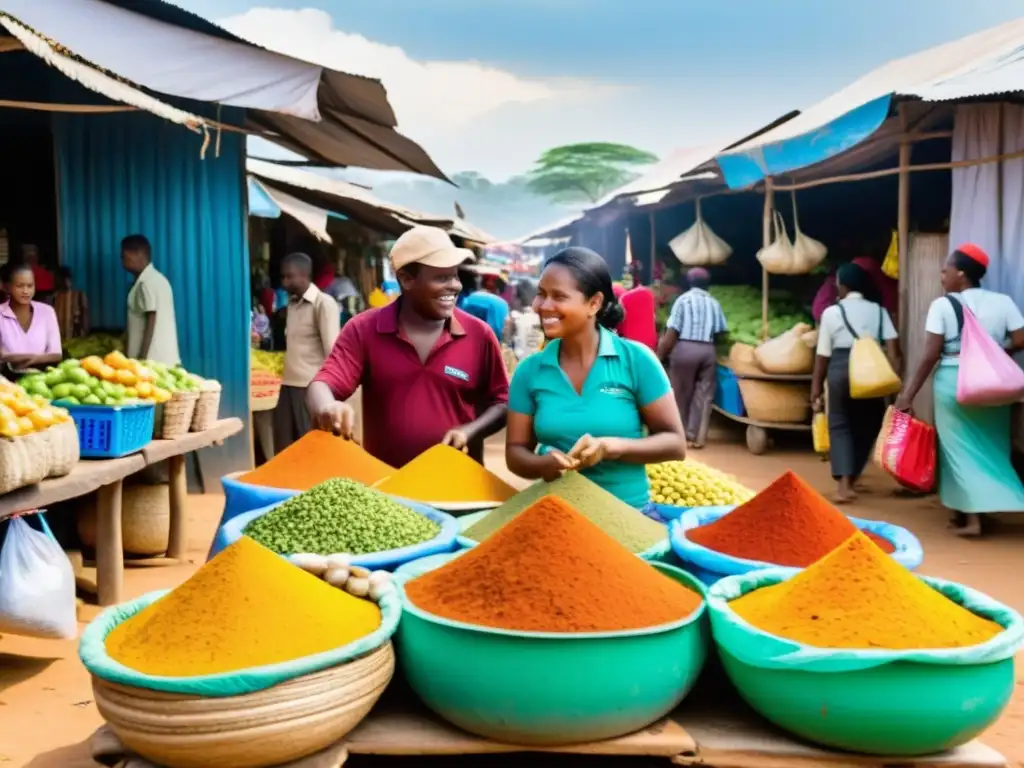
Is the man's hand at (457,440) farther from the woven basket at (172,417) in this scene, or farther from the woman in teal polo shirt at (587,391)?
the woven basket at (172,417)

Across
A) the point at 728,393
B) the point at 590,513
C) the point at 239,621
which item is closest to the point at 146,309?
the point at 590,513

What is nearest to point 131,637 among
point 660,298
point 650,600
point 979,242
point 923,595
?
point 650,600

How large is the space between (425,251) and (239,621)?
154 cm

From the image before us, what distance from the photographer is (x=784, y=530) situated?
7.09 ft

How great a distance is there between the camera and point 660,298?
41.2ft

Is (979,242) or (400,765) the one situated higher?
(979,242)

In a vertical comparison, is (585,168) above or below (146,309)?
above

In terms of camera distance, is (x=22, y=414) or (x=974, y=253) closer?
(x=22, y=414)

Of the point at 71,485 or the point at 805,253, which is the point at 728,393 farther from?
the point at 71,485

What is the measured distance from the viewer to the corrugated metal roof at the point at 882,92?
5387mm

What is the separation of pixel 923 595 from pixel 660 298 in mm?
10895

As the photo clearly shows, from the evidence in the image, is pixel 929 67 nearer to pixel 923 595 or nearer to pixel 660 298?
pixel 660 298

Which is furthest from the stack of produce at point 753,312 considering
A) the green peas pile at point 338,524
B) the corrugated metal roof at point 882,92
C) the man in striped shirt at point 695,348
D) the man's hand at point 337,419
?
the green peas pile at point 338,524

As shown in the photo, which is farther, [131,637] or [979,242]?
[979,242]
